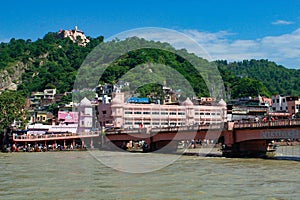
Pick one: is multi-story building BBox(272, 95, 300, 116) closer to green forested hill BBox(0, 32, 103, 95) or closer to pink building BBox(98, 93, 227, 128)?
pink building BBox(98, 93, 227, 128)

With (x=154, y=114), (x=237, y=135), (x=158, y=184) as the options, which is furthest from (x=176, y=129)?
(x=154, y=114)

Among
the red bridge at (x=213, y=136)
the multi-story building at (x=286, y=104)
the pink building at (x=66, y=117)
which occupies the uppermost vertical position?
the multi-story building at (x=286, y=104)

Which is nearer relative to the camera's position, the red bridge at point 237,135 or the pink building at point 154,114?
the red bridge at point 237,135

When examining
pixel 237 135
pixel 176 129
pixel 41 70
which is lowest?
pixel 237 135

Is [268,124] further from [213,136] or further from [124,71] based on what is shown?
[124,71]

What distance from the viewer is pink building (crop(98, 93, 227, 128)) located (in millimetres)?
89438

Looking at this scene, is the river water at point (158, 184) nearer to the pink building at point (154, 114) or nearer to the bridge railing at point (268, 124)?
the bridge railing at point (268, 124)

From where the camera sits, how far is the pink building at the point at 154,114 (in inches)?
3521

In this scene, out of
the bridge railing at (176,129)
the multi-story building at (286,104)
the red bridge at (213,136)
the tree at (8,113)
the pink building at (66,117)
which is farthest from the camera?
the multi-story building at (286,104)

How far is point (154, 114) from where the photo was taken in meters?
94.4

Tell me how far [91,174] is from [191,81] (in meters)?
110

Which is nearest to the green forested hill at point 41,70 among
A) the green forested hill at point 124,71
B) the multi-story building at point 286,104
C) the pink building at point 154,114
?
the green forested hill at point 124,71

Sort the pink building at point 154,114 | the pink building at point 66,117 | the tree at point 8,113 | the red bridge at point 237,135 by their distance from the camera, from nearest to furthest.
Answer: the red bridge at point 237,135 → the tree at point 8,113 → the pink building at point 66,117 → the pink building at point 154,114

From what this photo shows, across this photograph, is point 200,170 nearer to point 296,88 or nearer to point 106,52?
point 106,52
